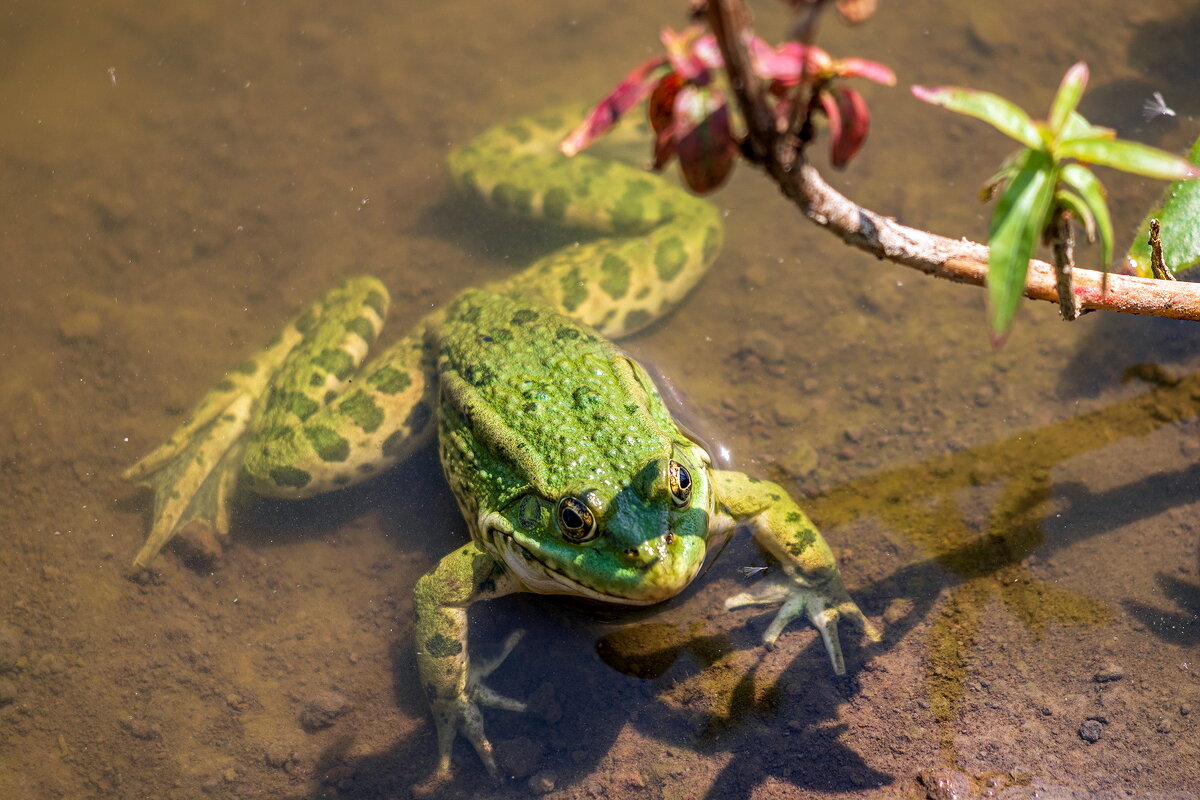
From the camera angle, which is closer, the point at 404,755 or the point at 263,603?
the point at 404,755

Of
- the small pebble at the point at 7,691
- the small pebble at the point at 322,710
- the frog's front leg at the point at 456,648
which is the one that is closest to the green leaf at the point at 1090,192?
the frog's front leg at the point at 456,648

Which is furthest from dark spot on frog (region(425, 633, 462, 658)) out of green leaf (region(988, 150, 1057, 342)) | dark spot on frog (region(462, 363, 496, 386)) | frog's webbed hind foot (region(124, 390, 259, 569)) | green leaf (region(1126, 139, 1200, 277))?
green leaf (region(1126, 139, 1200, 277))

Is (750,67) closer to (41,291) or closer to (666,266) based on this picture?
(666,266)

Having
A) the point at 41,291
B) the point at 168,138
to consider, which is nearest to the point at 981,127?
the point at 168,138

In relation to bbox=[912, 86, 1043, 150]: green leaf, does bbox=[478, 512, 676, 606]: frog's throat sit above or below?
below

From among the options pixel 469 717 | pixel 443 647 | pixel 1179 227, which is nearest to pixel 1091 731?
pixel 1179 227

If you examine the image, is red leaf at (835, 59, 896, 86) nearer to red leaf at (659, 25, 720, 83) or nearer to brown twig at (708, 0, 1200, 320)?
brown twig at (708, 0, 1200, 320)

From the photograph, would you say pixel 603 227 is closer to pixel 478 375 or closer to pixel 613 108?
pixel 478 375
